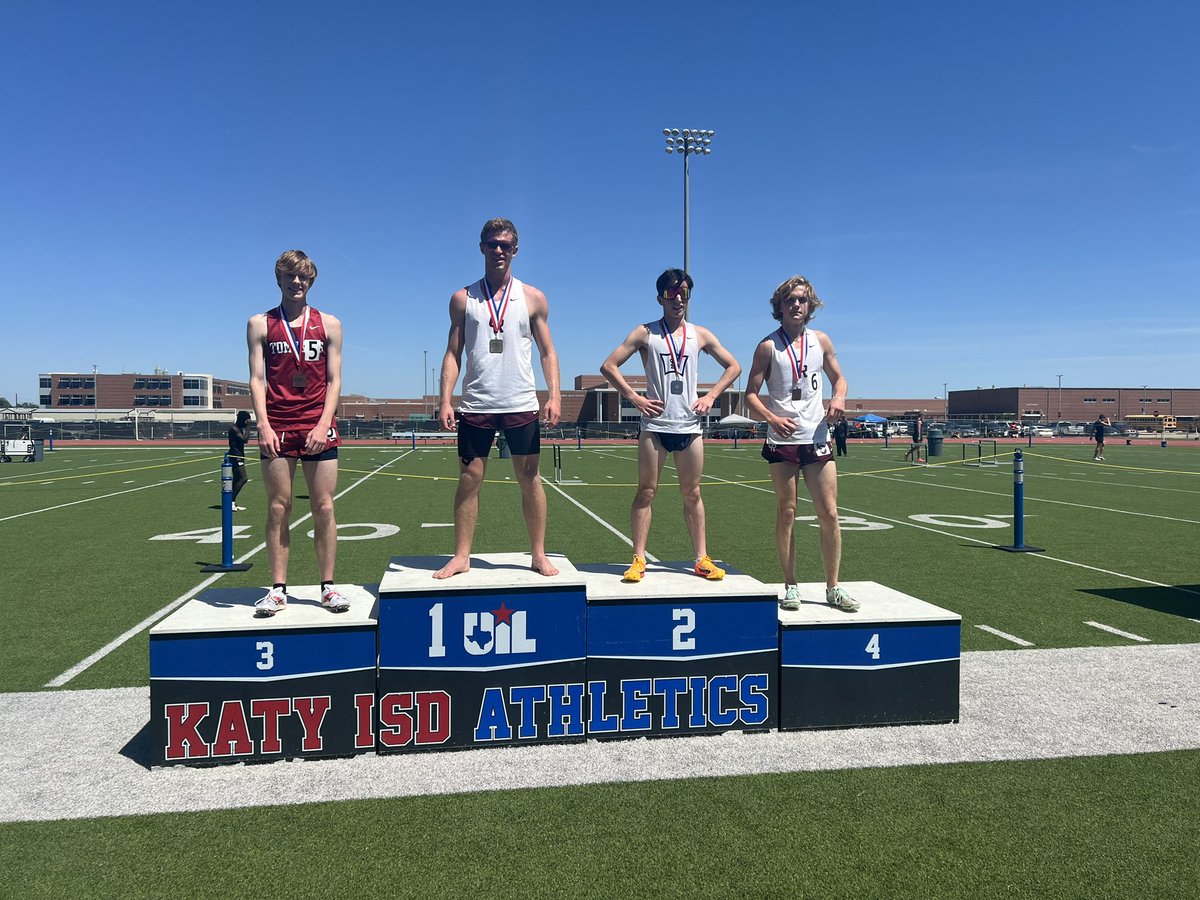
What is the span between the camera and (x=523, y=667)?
389cm

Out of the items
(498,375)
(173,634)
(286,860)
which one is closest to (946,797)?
(286,860)

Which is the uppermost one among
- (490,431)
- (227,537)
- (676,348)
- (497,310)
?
(497,310)

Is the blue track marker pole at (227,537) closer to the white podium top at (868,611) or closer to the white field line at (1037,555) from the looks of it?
the white podium top at (868,611)

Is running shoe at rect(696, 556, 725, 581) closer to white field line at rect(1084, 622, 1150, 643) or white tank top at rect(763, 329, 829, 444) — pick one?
white tank top at rect(763, 329, 829, 444)

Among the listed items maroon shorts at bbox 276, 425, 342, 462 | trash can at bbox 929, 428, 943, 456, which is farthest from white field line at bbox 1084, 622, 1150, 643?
trash can at bbox 929, 428, 943, 456

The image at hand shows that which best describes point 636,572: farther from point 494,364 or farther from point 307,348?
point 307,348

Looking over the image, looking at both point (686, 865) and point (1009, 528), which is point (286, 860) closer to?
point (686, 865)

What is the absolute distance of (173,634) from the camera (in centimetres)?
360

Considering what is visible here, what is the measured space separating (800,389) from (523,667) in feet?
7.32

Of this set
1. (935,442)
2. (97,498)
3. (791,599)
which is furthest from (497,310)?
(935,442)

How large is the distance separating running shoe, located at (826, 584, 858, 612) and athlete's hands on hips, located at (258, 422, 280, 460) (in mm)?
3058

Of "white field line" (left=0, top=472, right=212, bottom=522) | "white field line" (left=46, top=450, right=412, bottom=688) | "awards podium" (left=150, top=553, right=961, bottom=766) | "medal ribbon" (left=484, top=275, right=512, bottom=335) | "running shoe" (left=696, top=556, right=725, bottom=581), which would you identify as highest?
"medal ribbon" (left=484, top=275, right=512, bottom=335)

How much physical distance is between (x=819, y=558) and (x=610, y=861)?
6.56 meters

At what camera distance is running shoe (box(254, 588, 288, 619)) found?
3.93 m
